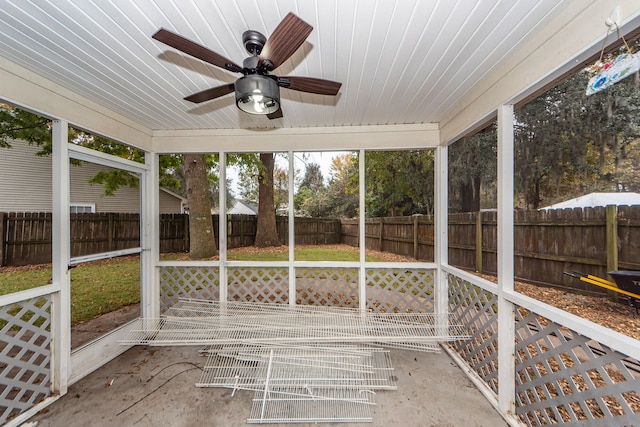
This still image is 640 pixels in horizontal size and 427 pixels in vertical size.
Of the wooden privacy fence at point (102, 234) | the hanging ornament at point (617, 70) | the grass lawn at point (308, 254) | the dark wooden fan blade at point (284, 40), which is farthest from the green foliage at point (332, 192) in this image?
the hanging ornament at point (617, 70)

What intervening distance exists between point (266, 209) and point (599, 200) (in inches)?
207

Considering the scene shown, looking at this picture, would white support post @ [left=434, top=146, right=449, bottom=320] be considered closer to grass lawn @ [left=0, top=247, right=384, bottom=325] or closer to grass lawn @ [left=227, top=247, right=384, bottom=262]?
grass lawn @ [left=227, top=247, right=384, bottom=262]

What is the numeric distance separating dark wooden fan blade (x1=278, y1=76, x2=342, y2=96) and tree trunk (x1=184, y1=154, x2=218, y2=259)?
3883 millimetres

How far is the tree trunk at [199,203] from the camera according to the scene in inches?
190

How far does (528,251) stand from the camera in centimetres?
338

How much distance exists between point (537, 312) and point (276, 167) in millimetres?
4695

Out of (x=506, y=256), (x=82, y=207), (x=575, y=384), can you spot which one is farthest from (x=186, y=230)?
(x=575, y=384)

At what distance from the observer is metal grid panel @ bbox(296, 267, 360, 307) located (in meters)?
3.39

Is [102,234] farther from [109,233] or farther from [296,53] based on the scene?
[296,53]

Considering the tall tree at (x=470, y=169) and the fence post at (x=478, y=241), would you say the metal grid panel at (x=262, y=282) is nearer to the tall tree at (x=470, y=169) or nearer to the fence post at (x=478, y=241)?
the tall tree at (x=470, y=169)

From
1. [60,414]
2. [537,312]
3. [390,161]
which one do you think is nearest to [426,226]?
[390,161]

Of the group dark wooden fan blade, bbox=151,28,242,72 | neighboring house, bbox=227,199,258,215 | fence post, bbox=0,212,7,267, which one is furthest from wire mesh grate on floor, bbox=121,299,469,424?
neighboring house, bbox=227,199,258,215

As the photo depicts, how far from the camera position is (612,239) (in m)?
2.49

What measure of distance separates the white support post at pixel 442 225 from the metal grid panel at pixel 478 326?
0.16 m
